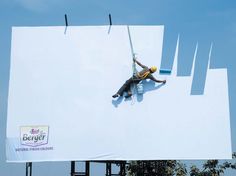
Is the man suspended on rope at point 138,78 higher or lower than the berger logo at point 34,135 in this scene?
higher

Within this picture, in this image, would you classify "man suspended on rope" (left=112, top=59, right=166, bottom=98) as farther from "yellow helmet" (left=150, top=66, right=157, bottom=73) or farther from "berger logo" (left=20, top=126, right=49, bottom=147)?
"berger logo" (left=20, top=126, right=49, bottom=147)

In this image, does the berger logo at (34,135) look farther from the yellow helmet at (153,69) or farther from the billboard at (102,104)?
the yellow helmet at (153,69)

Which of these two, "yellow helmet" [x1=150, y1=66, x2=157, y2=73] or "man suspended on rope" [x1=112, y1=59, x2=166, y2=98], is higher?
"yellow helmet" [x1=150, y1=66, x2=157, y2=73]

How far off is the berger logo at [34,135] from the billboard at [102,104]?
21 mm

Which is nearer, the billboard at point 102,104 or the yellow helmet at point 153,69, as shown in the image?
the billboard at point 102,104

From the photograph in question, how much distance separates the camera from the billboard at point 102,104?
10.6 m

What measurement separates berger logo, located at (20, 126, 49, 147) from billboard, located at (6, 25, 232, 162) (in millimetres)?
21

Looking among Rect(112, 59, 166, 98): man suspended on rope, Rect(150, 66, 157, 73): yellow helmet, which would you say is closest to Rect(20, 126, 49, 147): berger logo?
Rect(112, 59, 166, 98): man suspended on rope

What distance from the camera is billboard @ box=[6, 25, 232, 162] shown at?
10.6 m

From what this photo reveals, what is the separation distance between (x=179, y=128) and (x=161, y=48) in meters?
1.73

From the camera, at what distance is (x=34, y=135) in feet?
35.2

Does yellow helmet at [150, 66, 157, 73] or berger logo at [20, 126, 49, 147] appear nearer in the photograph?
berger logo at [20, 126, 49, 147]

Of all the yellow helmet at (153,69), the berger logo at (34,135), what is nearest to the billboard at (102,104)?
the berger logo at (34,135)

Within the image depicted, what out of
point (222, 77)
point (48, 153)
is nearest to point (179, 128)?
point (222, 77)
